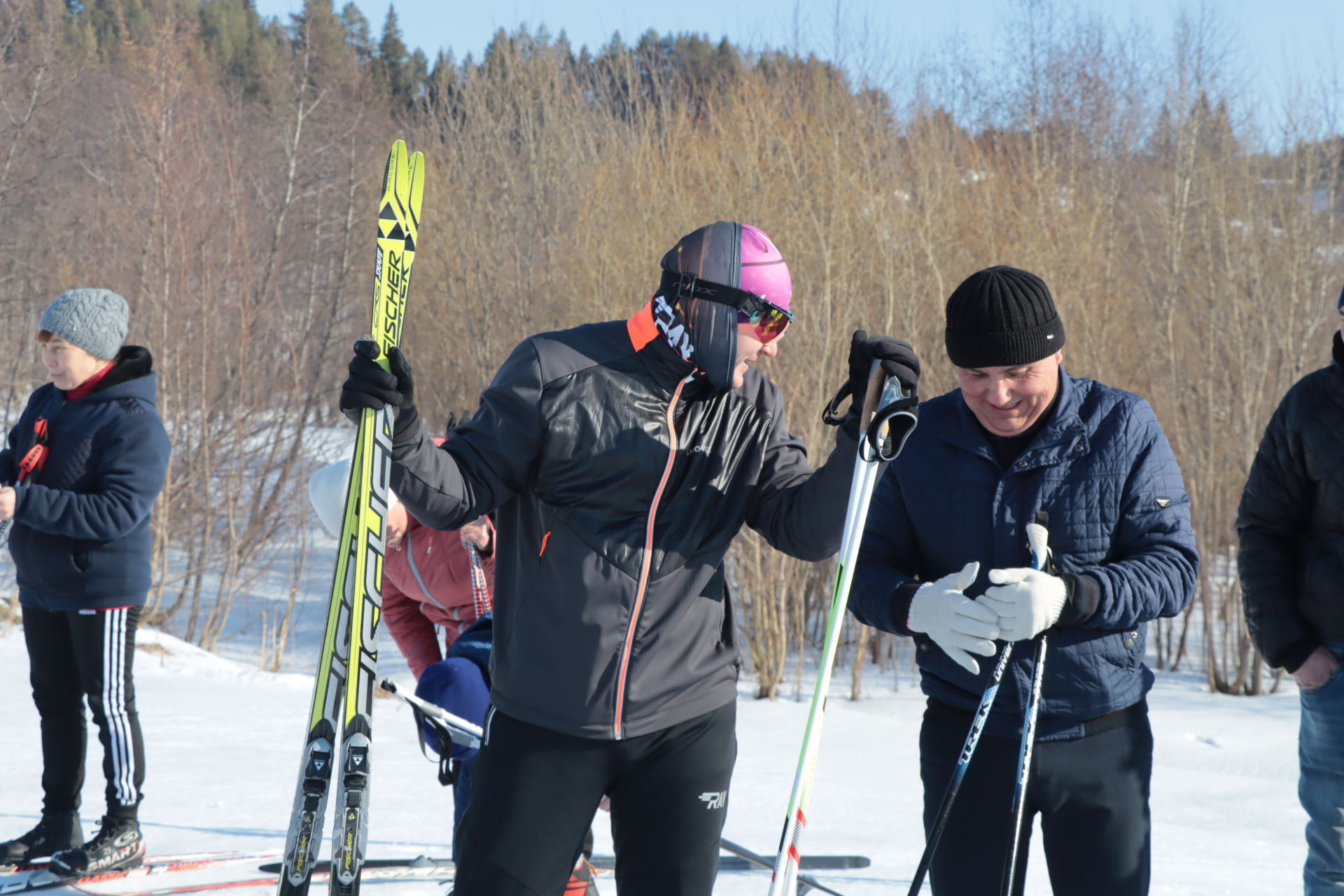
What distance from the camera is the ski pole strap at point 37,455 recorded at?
323 centimetres

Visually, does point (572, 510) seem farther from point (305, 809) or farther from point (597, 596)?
point (305, 809)

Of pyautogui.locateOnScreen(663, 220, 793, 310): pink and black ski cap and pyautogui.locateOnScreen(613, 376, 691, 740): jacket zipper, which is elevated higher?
pyautogui.locateOnScreen(663, 220, 793, 310): pink and black ski cap

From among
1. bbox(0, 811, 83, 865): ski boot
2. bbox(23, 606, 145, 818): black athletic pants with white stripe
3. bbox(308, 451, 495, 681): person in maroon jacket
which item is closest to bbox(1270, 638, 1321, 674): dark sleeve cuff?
bbox(308, 451, 495, 681): person in maroon jacket

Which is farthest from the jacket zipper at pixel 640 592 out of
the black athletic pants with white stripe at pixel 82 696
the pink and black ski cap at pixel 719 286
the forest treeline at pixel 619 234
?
the forest treeline at pixel 619 234

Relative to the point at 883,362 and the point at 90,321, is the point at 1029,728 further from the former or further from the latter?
the point at 90,321

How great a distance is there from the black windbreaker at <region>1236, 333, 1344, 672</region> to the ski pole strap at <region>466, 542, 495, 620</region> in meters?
1.70

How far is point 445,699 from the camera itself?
249 cm

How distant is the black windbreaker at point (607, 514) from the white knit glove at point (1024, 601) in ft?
0.89

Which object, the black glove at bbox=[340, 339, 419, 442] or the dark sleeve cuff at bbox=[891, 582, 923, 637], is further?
the dark sleeve cuff at bbox=[891, 582, 923, 637]

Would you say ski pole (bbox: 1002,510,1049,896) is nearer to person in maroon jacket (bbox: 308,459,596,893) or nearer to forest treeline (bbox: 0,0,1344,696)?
person in maroon jacket (bbox: 308,459,596,893)

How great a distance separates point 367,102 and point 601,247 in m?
11.0

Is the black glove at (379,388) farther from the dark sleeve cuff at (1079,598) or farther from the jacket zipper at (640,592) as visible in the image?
the dark sleeve cuff at (1079,598)

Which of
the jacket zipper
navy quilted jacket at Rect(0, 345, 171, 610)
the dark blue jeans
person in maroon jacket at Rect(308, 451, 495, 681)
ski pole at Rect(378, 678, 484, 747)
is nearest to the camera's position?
the jacket zipper

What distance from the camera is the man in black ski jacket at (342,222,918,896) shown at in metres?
1.70
